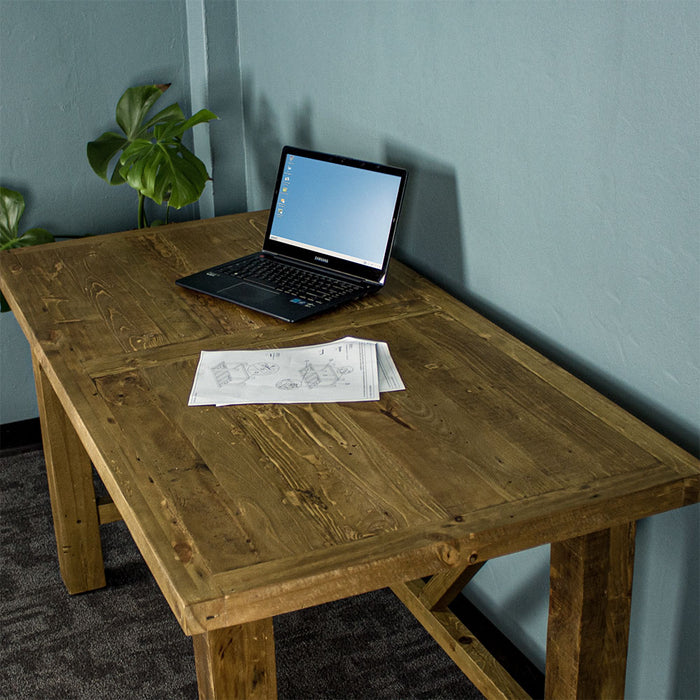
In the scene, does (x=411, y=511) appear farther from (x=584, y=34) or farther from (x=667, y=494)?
(x=584, y=34)

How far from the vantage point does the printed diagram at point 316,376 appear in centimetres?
142

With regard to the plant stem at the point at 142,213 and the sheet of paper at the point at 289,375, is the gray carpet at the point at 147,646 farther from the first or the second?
the plant stem at the point at 142,213

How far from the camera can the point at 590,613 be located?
50.5 inches

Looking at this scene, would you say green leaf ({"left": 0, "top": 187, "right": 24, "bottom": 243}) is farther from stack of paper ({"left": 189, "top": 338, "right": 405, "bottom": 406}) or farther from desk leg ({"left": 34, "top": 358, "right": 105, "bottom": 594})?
stack of paper ({"left": 189, "top": 338, "right": 405, "bottom": 406})

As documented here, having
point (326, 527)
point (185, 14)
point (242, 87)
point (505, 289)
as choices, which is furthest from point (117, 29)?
point (326, 527)

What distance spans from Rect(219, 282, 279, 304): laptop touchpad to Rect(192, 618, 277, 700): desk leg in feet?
2.42

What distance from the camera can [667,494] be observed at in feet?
3.86

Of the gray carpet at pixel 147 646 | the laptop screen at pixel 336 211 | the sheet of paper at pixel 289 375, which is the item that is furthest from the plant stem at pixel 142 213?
the sheet of paper at pixel 289 375

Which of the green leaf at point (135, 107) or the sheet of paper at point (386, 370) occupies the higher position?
the green leaf at point (135, 107)

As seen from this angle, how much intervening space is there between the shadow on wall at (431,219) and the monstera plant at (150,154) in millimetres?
478

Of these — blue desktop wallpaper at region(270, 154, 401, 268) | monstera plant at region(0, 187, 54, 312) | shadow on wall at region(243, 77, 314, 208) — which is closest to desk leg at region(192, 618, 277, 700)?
blue desktop wallpaper at region(270, 154, 401, 268)

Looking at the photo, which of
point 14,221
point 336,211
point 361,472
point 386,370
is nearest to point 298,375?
point 386,370

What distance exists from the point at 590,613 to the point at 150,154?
136 cm

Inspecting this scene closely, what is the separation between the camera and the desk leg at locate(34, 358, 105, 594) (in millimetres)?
1914
